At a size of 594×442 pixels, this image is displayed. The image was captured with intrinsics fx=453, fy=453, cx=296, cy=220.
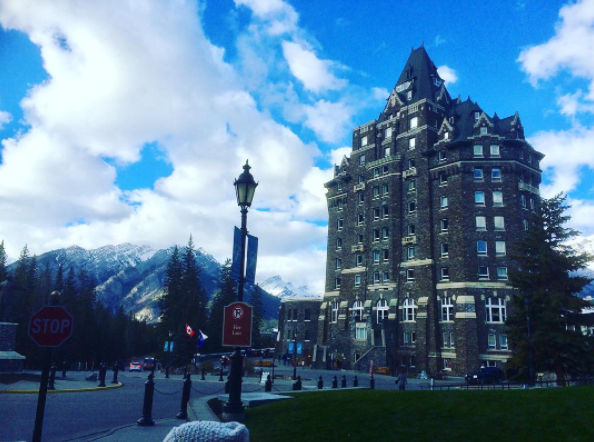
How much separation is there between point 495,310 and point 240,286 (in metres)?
44.6

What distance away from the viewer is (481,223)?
52.9 meters

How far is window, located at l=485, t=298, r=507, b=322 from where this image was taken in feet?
163

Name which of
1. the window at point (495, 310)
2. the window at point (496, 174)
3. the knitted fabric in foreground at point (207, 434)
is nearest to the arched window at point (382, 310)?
the window at point (495, 310)

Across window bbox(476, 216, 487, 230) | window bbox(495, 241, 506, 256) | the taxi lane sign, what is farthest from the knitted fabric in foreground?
window bbox(476, 216, 487, 230)

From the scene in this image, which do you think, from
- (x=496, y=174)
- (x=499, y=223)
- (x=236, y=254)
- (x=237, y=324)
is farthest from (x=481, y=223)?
(x=237, y=324)

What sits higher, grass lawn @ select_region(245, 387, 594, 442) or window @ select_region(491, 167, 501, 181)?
window @ select_region(491, 167, 501, 181)

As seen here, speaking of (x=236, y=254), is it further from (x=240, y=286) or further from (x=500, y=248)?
(x=500, y=248)

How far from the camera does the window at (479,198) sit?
2104 inches

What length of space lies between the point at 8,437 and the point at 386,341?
159 feet

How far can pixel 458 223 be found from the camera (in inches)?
2098

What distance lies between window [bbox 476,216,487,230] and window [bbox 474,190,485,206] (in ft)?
5.52

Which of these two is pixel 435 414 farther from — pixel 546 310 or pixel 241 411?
pixel 546 310

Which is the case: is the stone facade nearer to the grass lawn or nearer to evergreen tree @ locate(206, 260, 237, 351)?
evergreen tree @ locate(206, 260, 237, 351)

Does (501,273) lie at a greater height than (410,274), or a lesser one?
lesser
